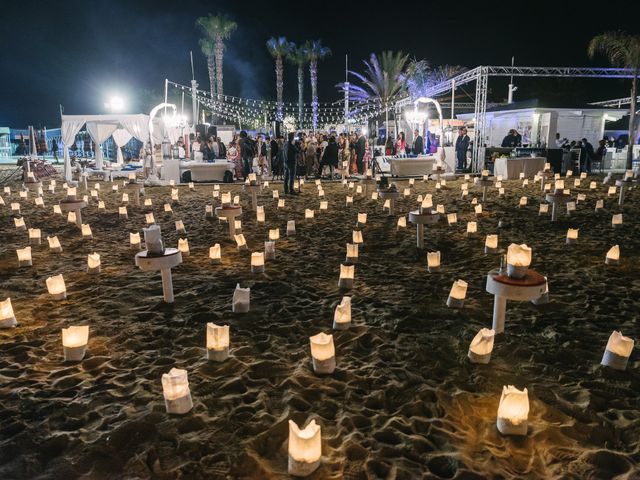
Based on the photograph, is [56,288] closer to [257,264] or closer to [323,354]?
[257,264]

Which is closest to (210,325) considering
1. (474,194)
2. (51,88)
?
(474,194)

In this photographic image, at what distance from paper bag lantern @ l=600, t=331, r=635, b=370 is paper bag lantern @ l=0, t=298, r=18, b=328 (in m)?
5.17

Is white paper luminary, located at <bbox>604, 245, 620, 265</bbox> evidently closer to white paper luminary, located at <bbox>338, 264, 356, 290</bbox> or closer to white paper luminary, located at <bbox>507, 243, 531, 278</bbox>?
white paper luminary, located at <bbox>507, 243, 531, 278</bbox>

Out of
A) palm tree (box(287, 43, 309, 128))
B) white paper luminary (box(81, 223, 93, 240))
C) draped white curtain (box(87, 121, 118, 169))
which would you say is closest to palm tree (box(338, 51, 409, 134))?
palm tree (box(287, 43, 309, 128))

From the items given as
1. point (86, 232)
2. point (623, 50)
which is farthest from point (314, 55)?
point (86, 232)

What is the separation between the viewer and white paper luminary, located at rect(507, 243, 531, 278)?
3672mm

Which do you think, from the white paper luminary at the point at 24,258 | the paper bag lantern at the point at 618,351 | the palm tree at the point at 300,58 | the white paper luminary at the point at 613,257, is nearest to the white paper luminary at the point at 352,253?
the white paper luminary at the point at 613,257

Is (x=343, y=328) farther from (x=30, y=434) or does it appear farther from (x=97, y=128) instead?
(x=97, y=128)

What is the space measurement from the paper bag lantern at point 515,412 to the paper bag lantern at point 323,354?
4.12 ft

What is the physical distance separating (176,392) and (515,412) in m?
2.10

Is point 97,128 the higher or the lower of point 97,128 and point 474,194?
the higher

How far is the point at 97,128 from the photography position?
1884cm

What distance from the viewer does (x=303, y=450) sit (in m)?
2.43

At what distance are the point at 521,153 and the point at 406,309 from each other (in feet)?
53.2
